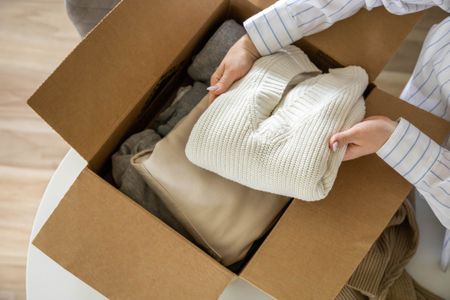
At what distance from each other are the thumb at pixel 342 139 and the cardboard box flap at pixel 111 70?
25 centimetres

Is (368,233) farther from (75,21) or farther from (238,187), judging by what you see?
(75,21)

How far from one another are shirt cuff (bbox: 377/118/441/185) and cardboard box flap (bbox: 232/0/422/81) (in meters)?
0.11

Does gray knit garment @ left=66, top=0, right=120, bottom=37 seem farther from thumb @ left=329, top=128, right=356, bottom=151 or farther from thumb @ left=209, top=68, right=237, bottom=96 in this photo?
thumb @ left=329, top=128, right=356, bottom=151

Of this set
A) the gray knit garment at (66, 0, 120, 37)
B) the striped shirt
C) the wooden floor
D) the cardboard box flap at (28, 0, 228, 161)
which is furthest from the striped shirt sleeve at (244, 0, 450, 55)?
the wooden floor

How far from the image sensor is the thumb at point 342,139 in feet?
1.78

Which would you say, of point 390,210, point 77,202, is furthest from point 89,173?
point 390,210

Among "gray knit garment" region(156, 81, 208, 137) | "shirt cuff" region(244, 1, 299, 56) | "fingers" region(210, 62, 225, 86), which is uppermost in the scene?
"shirt cuff" region(244, 1, 299, 56)

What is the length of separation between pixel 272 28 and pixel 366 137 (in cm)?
20

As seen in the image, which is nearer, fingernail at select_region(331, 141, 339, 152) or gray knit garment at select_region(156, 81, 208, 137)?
fingernail at select_region(331, 141, 339, 152)

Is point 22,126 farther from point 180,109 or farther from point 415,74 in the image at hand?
point 415,74

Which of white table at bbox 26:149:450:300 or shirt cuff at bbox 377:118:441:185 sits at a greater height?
shirt cuff at bbox 377:118:441:185

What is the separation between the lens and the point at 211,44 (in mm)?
696

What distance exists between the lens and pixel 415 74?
0.74 m

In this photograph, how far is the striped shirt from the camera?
567 mm
